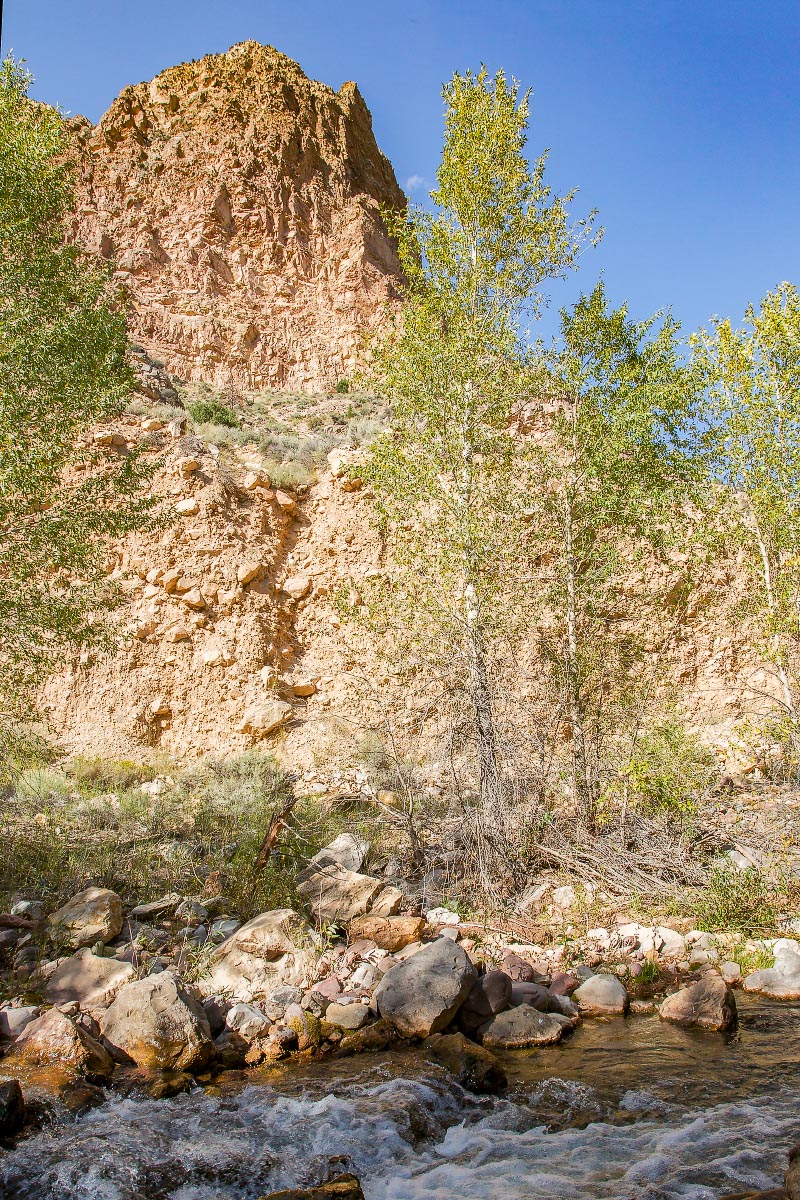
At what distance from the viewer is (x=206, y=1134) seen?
12.3 ft

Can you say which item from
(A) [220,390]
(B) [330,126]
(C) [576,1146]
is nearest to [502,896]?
(C) [576,1146]

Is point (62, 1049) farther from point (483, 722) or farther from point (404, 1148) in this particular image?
point (483, 722)

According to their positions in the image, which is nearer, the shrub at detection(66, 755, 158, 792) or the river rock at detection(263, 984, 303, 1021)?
the river rock at detection(263, 984, 303, 1021)

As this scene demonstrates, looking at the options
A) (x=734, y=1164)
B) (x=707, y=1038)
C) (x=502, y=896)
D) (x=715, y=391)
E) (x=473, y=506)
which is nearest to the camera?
(x=734, y=1164)

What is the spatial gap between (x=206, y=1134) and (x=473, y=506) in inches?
253

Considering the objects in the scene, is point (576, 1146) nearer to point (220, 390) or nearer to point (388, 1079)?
point (388, 1079)

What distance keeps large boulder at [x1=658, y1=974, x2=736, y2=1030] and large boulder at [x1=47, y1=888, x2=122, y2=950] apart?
4352 millimetres

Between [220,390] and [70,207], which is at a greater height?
[220,390]

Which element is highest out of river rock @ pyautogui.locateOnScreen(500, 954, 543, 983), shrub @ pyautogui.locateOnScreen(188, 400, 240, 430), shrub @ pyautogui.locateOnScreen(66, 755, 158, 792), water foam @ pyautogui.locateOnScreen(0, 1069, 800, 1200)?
shrub @ pyautogui.locateOnScreen(188, 400, 240, 430)

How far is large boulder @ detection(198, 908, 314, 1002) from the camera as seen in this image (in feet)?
17.3

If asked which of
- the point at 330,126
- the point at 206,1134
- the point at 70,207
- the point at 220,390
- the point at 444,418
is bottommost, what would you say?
the point at 206,1134

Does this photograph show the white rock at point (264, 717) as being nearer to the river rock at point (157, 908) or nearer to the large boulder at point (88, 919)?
the river rock at point (157, 908)

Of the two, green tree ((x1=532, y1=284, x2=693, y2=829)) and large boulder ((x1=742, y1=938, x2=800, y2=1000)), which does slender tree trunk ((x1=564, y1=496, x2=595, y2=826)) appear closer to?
green tree ((x1=532, y1=284, x2=693, y2=829))

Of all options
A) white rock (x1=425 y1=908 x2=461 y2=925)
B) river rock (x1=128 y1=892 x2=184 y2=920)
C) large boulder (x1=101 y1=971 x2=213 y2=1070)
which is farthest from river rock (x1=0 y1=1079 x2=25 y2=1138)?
white rock (x1=425 y1=908 x2=461 y2=925)
